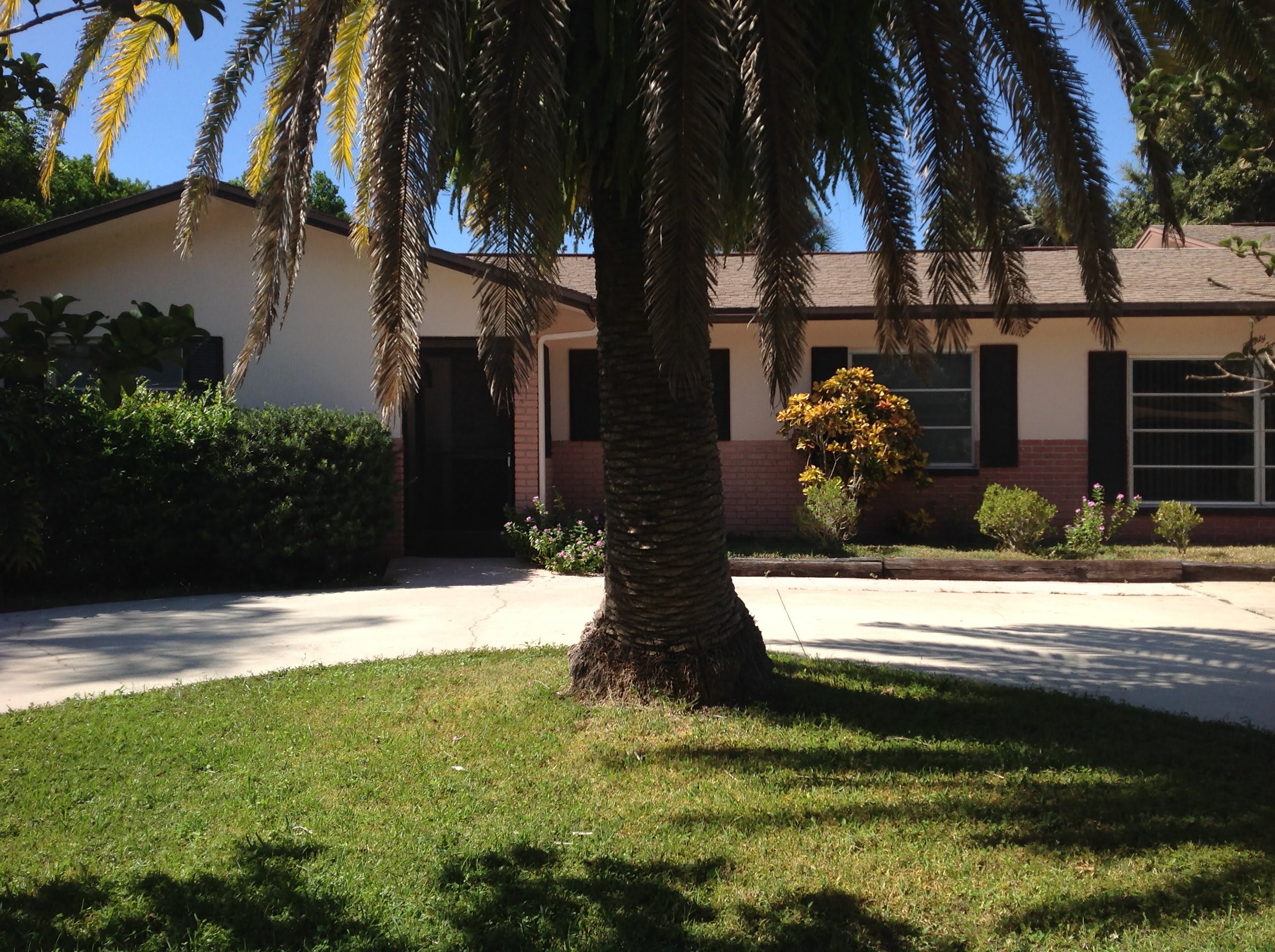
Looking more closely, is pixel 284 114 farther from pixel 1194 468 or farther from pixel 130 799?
pixel 1194 468

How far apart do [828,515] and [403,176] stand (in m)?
8.90

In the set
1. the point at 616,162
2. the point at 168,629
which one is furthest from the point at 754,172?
the point at 168,629

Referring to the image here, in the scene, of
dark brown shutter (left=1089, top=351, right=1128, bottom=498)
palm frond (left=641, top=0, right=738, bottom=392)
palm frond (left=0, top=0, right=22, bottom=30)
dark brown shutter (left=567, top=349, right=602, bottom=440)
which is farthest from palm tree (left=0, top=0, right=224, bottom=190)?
dark brown shutter (left=1089, top=351, right=1128, bottom=498)

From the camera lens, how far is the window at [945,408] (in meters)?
14.0

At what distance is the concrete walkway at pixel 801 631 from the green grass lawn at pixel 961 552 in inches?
33.7

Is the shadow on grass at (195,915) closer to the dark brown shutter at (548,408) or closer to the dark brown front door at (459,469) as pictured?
the dark brown front door at (459,469)

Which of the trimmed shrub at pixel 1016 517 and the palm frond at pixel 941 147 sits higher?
the palm frond at pixel 941 147

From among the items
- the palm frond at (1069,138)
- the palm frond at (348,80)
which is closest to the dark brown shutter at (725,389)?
the palm frond at (348,80)

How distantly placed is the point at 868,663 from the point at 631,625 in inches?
87.9

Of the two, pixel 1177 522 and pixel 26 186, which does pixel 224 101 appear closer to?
pixel 1177 522

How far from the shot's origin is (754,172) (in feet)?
14.7

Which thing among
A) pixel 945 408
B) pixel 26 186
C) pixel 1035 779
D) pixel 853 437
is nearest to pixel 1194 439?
pixel 945 408

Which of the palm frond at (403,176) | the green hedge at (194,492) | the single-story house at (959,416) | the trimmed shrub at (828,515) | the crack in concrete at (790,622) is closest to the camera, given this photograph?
the palm frond at (403,176)

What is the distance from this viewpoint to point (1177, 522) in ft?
41.6
